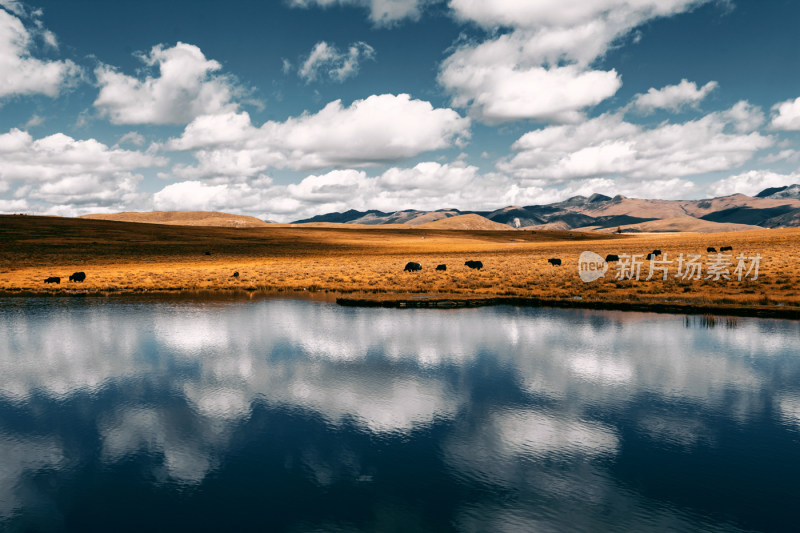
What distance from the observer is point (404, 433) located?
11.9m

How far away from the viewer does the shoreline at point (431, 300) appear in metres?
27.7

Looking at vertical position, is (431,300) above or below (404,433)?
above

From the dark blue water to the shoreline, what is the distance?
234 inches

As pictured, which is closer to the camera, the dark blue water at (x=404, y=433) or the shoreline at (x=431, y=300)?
the dark blue water at (x=404, y=433)

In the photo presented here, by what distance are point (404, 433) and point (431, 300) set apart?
21458 millimetres

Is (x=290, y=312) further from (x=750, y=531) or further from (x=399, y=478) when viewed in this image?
(x=750, y=531)

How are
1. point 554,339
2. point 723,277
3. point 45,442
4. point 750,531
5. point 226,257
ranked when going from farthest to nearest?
point 226,257, point 723,277, point 554,339, point 45,442, point 750,531

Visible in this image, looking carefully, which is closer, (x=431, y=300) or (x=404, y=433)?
(x=404, y=433)

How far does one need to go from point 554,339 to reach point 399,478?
1388cm

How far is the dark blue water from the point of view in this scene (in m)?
8.77

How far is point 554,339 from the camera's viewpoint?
2173 centimetres

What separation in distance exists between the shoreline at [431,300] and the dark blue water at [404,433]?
234 inches

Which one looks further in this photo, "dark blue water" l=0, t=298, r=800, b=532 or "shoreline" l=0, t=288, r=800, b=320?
"shoreline" l=0, t=288, r=800, b=320

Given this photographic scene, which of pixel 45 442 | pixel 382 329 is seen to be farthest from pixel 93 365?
pixel 382 329
